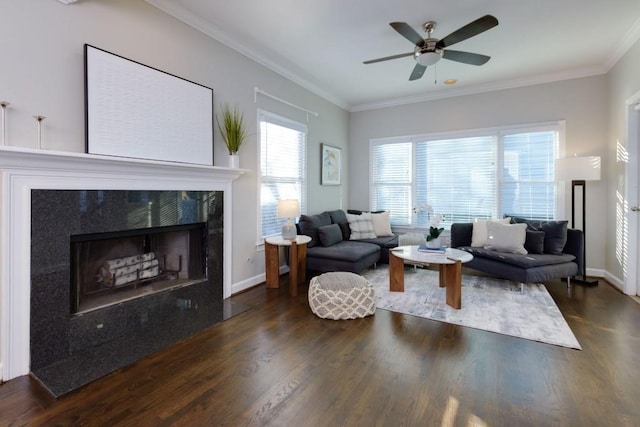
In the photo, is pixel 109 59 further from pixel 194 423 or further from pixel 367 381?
pixel 367 381

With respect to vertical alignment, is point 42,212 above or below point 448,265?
above

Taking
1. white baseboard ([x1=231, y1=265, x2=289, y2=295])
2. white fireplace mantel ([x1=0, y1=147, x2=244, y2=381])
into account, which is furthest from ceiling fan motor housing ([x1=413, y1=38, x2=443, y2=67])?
white baseboard ([x1=231, y1=265, x2=289, y2=295])

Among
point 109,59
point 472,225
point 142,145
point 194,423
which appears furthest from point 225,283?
point 472,225

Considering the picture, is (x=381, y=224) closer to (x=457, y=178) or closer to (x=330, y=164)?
(x=330, y=164)

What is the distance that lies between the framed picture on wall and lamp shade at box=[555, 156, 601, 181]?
3429mm

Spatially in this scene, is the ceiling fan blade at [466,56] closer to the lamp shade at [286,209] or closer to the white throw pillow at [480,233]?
the white throw pillow at [480,233]

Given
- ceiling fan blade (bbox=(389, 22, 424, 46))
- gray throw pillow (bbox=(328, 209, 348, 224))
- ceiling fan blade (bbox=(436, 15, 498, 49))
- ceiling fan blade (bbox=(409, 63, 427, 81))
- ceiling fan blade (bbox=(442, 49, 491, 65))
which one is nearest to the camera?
ceiling fan blade (bbox=(436, 15, 498, 49))

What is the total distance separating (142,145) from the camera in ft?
9.04

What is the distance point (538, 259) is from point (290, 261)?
296 centimetres

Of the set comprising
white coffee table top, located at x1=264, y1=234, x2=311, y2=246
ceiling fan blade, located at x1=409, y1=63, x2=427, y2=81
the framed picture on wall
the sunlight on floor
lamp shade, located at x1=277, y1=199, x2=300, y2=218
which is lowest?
the sunlight on floor

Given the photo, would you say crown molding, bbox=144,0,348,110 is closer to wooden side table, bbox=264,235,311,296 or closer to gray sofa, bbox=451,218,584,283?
wooden side table, bbox=264,235,311,296

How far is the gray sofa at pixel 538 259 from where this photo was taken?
12.2 ft

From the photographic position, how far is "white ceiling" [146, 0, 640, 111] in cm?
300

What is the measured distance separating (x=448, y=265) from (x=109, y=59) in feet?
12.1
